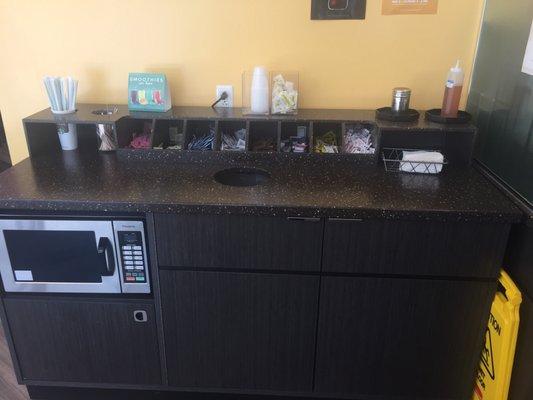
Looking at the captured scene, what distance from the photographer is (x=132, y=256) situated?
1.46m

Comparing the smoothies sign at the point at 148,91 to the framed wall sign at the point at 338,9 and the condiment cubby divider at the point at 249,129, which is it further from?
the framed wall sign at the point at 338,9

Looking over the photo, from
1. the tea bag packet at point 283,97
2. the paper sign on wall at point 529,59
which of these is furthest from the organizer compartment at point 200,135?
the paper sign on wall at point 529,59

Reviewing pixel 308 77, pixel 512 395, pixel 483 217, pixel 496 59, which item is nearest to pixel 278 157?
pixel 308 77

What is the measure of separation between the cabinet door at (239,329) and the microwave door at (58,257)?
0.21m

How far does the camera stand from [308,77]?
5.97ft

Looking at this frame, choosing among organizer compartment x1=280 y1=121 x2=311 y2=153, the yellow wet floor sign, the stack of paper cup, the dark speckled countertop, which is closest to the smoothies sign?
the dark speckled countertop

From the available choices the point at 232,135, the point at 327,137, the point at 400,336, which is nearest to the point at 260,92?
the point at 232,135

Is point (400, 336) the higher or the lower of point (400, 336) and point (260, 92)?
the lower

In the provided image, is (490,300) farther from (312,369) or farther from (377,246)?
(312,369)

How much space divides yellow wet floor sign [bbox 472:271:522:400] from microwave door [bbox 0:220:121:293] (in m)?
1.25

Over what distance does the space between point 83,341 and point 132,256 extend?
40 cm

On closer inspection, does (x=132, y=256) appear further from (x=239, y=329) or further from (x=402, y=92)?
(x=402, y=92)

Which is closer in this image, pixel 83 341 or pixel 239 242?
pixel 239 242

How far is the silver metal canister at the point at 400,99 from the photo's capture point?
66.2 inches
